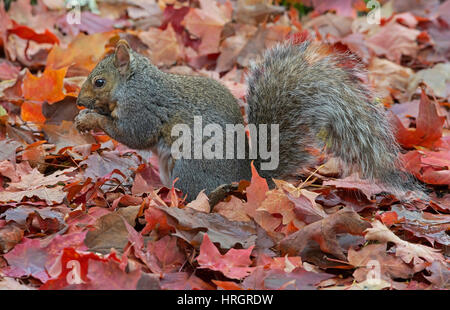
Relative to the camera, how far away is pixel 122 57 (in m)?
2.72

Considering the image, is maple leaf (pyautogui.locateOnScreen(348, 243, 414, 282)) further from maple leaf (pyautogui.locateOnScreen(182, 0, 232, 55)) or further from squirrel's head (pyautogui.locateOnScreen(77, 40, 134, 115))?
maple leaf (pyautogui.locateOnScreen(182, 0, 232, 55))

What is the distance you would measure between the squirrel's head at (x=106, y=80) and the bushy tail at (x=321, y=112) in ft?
1.91

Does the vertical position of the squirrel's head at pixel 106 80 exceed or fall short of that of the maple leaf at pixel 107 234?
it exceeds it

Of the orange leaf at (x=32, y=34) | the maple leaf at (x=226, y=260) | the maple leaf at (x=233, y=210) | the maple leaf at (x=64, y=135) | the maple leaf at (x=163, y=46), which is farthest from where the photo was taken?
the maple leaf at (x=163, y=46)

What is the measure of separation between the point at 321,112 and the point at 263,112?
279 mm

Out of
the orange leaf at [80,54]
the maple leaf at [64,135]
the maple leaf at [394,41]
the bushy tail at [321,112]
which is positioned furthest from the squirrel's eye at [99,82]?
the maple leaf at [394,41]

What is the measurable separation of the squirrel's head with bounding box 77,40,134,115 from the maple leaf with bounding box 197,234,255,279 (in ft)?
3.71

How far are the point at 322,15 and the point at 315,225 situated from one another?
3026 millimetres

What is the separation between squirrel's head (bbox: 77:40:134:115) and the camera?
2.72 meters

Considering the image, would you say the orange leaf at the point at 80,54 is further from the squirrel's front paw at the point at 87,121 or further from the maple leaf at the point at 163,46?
the squirrel's front paw at the point at 87,121

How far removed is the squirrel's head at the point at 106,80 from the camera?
2719 millimetres

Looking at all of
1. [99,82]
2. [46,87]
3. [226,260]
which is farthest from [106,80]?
[226,260]
